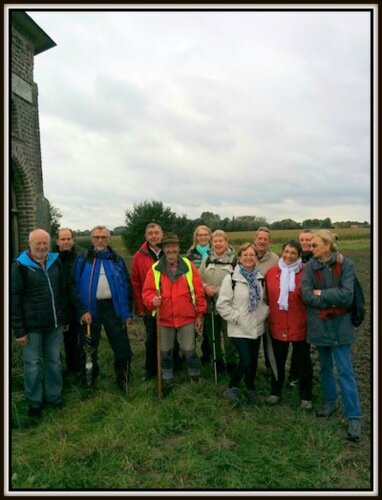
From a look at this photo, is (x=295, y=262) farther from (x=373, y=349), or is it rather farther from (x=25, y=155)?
(x=25, y=155)

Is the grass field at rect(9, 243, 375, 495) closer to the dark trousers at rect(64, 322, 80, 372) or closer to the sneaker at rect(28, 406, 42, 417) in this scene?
the sneaker at rect(28, 406, 42, 417)

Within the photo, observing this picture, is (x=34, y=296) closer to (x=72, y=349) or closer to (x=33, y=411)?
(x=33, y=411)

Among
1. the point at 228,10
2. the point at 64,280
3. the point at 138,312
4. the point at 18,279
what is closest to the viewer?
the point at 228,10

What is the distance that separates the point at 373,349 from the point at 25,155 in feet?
28.3

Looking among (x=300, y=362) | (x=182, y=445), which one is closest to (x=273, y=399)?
(x=300, y=362)

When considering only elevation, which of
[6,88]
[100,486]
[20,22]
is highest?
[20,22]

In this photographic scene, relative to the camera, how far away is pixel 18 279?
189 inches

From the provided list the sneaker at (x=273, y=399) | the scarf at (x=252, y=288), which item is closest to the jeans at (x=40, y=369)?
the scarf at (x=252, y=288)

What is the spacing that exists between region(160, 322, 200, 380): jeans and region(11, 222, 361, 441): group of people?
0.04 ft

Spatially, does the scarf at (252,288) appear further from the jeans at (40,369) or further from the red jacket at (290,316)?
the jeans at (40,369)

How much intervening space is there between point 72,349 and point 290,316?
3.32m

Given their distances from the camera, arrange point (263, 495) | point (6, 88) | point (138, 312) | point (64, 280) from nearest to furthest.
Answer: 1. point (263, 495)
2. point (6, 88)
3. point (64, 280)
4. point (138, 312)

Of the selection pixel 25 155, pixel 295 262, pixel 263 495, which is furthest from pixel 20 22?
pixel 263 495

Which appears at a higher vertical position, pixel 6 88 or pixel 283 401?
pixel 6 88
